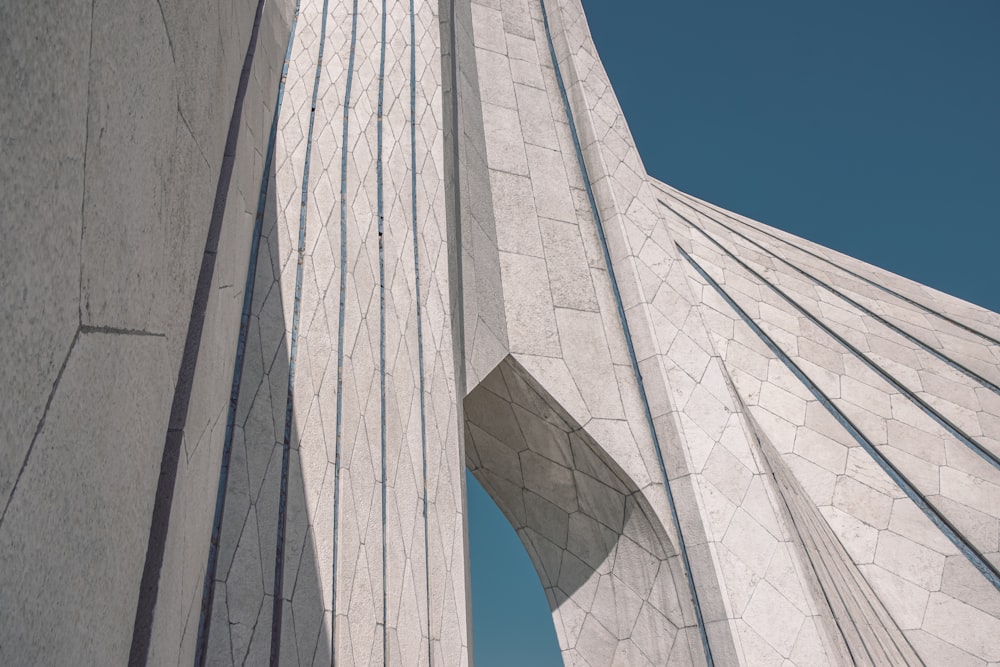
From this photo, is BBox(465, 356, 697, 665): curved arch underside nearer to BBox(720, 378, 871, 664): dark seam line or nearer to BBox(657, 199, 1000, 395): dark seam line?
BBox(720, 378, 871, 664): dark seam line

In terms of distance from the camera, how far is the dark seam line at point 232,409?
249 centimetres

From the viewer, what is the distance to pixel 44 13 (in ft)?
2.81

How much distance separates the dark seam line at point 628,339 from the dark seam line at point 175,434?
321cm

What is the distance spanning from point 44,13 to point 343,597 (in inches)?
97.1

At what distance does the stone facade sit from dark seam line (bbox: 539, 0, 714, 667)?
0.02 m

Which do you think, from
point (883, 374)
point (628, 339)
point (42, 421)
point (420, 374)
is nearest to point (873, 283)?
point (883, 374)

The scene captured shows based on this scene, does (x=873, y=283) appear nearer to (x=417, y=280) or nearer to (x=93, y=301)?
(x=417, y=280)

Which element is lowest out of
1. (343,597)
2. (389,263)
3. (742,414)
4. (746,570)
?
(343,597)

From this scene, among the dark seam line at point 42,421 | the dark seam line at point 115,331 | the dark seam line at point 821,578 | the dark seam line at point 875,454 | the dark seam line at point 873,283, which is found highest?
the dark seam line at point 873,283

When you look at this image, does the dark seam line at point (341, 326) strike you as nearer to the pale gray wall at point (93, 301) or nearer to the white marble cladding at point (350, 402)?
the white marble cladding at point (350, 402)

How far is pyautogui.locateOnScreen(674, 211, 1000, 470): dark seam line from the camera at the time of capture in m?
A: 5.47

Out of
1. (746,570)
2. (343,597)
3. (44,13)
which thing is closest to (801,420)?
(746,570)

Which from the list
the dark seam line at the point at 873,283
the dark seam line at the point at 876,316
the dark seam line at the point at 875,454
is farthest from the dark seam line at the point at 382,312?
the dark seam line at the point at 873,283

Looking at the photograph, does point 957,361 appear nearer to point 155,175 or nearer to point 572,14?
point 572,14
